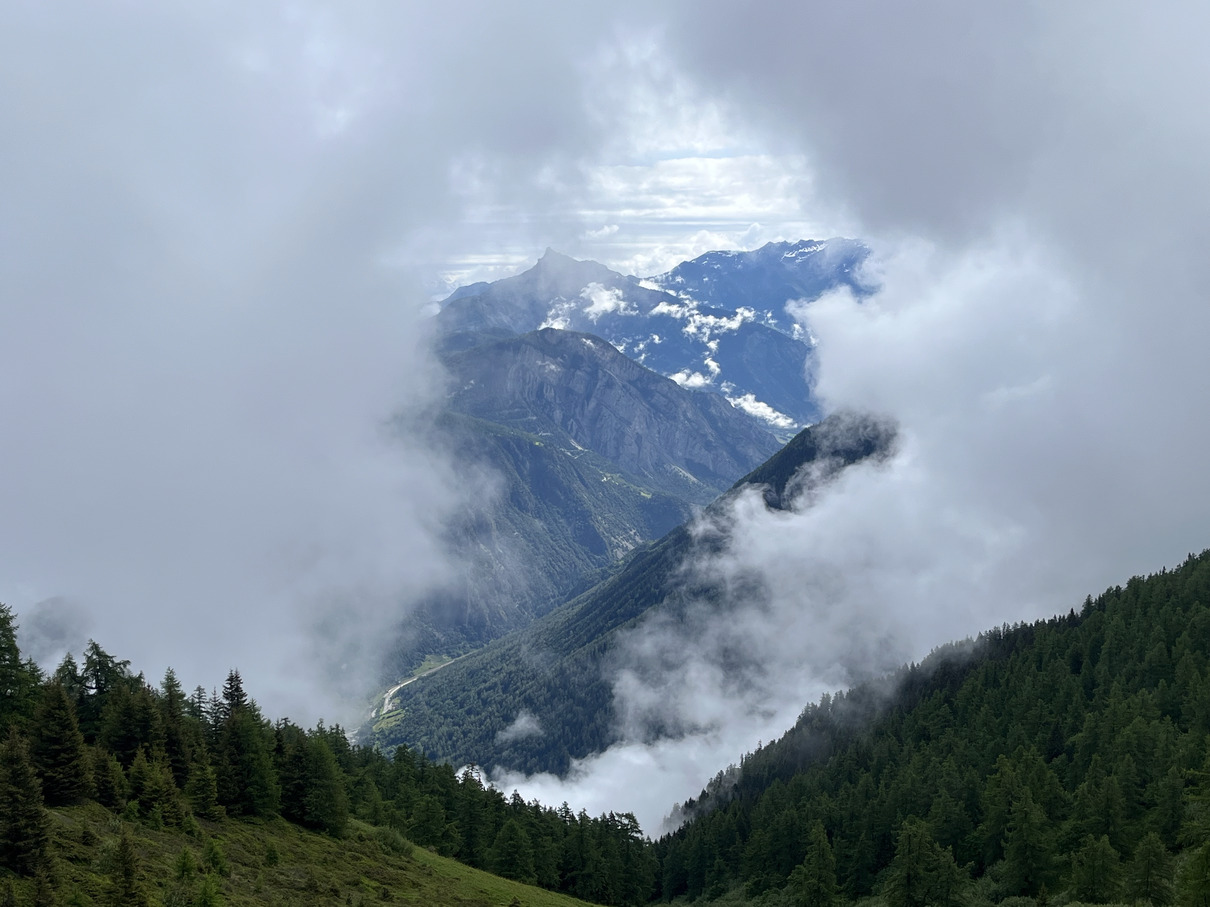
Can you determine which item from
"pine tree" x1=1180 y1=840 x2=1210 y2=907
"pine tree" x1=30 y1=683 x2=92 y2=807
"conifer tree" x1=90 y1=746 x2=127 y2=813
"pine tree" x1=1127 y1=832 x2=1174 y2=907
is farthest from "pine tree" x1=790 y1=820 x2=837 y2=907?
"pine tree" x1=30 y1=683 x2=92 y2=807

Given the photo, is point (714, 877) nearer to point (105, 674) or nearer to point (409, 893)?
point (409, 893)

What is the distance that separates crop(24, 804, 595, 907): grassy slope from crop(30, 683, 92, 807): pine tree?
1.87 meters

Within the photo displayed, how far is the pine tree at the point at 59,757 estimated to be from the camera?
6850 centimetres

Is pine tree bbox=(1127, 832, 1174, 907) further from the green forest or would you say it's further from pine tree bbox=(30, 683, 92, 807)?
pine tree bbox=(30, 683, 92, 807)

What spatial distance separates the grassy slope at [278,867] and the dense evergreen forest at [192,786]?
1275 mm

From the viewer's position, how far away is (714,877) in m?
163

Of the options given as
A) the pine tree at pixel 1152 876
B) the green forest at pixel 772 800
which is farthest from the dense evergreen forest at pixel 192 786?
the pine tree at pixel 1152 876

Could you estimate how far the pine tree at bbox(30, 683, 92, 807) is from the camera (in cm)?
6850

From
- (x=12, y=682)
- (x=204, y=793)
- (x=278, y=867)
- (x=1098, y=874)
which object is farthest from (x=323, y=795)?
(x=1098, y=874)

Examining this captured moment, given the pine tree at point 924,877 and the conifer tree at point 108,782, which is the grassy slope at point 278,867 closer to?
the conifer tree at point 108,782

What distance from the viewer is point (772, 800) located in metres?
177

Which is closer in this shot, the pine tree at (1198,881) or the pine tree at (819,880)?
the pine tree at (1198,881)

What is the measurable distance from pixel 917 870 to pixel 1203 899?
53.9 metres

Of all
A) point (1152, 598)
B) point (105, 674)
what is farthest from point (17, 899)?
point (1152, 598)
